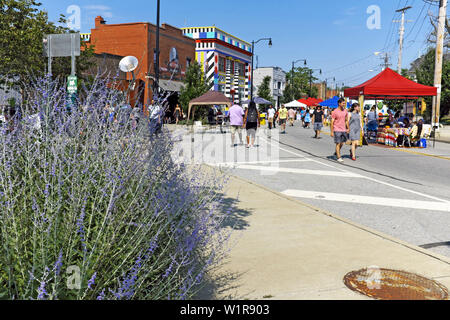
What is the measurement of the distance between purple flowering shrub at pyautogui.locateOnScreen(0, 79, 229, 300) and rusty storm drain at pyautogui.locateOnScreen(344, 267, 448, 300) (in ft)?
4.90

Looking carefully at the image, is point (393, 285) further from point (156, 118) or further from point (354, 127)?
point (354, 127)

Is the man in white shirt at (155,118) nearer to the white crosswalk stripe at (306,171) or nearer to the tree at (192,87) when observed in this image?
the white crosswalk stripe at (306,171)

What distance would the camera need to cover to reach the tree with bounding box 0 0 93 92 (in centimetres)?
2038

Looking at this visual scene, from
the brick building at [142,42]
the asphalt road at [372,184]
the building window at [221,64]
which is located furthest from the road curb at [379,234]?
the building window at [221,64]

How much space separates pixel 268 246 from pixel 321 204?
9.05ft

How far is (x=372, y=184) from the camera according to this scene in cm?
926

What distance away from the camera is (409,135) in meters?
18.7

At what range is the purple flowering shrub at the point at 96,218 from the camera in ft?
7.54

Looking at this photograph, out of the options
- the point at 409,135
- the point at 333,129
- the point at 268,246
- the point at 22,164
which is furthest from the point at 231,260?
the point at 409,135

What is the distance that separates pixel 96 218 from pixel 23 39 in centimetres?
2134

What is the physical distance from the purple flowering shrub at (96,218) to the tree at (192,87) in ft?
111

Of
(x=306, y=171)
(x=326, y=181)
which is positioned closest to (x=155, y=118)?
(x=326, y=181)

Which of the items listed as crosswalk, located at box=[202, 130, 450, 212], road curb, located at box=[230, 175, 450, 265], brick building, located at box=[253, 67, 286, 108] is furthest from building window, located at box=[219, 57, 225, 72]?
road curb, located at box=[230, 175, 450, 265]
